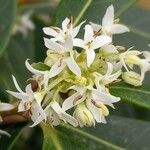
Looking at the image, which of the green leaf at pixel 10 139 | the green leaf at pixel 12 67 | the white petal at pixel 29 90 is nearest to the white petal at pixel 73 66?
the white petal at pixel 29 90

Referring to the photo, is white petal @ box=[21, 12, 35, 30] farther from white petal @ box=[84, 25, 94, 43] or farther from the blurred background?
white petal @ box=[84, 25, 94, 43]

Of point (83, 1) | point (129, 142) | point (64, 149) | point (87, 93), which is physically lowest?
point (129, 142)

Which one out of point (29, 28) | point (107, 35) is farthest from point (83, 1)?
point (29, 28)

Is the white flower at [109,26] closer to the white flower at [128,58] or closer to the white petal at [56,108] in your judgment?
the white flower at [128,58]

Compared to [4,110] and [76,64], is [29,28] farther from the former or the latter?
[76,64]

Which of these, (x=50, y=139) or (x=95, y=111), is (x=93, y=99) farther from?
(x=50, y=139)

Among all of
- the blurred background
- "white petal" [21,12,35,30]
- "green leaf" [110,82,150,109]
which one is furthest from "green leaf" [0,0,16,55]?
"white petal" [21,12,35,30]
